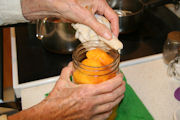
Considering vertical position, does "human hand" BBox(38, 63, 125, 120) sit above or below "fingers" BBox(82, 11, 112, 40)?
below

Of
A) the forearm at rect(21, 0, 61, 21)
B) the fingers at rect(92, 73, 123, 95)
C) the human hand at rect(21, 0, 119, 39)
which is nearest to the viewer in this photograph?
the fingers at rect(92, 73, 123, 95)

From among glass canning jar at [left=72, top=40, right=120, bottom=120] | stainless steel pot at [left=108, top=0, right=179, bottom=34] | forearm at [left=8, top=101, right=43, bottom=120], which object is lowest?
forearm at [left=8, top=101, right=43, bottom=120]

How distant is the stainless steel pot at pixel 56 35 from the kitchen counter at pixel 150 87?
18cm

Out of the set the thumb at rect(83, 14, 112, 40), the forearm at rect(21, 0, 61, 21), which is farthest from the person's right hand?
the forearm at rect(21, 0, 61, 21)

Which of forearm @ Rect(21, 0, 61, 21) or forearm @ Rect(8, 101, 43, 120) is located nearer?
forearm @ Rect(8, 101, 43, 120)

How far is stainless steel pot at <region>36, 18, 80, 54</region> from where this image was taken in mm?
830

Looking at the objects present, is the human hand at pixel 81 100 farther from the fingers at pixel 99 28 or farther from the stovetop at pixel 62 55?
the stovetop at pixel 62 55

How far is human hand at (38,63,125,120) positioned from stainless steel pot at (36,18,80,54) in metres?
0.35

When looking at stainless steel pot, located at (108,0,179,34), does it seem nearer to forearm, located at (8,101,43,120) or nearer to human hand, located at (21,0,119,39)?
human hand, located at (21,0,119,39)

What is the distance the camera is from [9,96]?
908 millimetres

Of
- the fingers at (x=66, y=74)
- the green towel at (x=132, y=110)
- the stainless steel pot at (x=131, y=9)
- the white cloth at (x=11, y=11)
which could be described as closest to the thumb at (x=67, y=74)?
the fingers at (x=66, y=74)

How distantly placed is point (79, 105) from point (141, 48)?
0.57 metres

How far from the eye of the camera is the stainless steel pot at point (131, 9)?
945 mm

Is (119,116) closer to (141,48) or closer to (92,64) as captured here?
(92,64)
